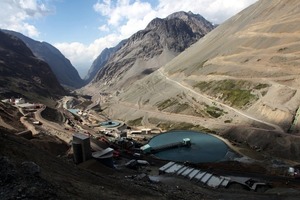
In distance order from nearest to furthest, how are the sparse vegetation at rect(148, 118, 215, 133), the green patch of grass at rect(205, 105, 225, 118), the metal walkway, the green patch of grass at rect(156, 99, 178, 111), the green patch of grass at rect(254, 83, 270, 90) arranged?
the metal walkway → the sparse vegetation at rect(148, 118, 215, 133) → the green patch of grass at rect(205, 105, 225, 118) → the green patch of grass at rect(254, 83, 270, 90) → the green patch of grass at rect(156, 99, 178, 111)

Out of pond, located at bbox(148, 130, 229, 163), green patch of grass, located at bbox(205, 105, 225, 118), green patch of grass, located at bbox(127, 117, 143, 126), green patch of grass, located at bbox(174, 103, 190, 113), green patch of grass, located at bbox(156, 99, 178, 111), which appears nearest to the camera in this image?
pond, located at bbox(148, 130, 229, 163)

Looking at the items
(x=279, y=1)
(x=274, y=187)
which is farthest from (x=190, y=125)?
(x=279, y=1)

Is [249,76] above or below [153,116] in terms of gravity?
above

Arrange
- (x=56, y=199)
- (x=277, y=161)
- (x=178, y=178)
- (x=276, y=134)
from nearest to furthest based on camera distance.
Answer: (x=56, y=199)
(x=178, y=178)
(x=277, y=161)
(x=276, y=134)

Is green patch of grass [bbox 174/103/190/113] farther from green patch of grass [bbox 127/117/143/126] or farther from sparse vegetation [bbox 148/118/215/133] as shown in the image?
green patch of grass [bbox 127/117/143/126]

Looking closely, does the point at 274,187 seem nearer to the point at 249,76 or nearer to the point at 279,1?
the point at 249,76

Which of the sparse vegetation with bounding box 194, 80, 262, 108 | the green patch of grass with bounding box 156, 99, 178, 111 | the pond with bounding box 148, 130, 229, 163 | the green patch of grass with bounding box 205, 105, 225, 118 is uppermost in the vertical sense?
the sparse vegetation with bounding box 194, 80, 262, 108

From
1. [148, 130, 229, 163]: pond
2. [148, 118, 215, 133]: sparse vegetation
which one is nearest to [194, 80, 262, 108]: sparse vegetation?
[148, 118, 215, 133]: sparse vegetation

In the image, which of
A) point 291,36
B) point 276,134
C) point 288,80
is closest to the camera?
point 276,134
